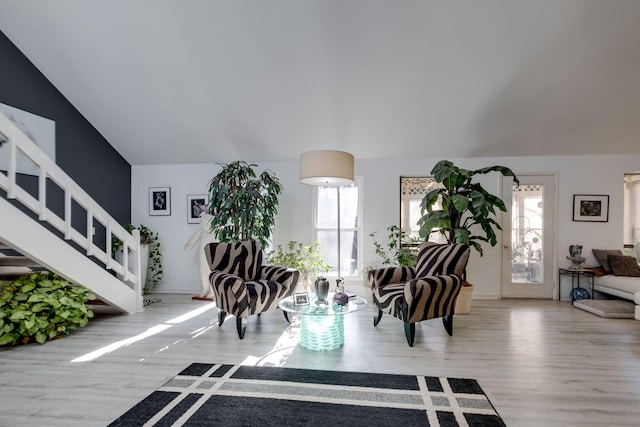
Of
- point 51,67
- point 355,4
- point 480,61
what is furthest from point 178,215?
point 480,61

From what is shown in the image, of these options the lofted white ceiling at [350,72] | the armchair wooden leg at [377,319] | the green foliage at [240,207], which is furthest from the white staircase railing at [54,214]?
the armchair wooden leg at [377,319]

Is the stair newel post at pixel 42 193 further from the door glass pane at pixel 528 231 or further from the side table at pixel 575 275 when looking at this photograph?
the side table at pixel 575 275

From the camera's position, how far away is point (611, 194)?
4613mm

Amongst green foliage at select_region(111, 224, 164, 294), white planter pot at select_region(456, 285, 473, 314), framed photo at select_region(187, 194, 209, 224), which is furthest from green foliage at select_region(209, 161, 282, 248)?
white planter pot at select_region(456, 285, 473, 314)

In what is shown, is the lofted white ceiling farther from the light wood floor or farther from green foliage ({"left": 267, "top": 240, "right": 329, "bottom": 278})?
the light wood floor

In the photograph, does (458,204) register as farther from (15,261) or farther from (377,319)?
(15,261)

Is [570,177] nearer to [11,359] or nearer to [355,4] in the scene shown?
[355,4]

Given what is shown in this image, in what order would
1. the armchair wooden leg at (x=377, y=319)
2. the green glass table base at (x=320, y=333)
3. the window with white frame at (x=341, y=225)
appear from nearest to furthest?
the green glass table base at (x=320, y=333)
the armchair wooden leg at (x=377, y=319)
the window with white frame at (x=341, y=225)

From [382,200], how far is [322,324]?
2613 millimetres

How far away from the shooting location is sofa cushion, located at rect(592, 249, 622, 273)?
14.5ft

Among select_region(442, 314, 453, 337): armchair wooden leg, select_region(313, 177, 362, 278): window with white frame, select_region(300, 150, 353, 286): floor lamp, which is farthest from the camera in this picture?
select_region(313, 177, 362, 278): window with white frame

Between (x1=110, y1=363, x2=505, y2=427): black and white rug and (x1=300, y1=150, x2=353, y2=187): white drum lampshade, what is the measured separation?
5.51 ft

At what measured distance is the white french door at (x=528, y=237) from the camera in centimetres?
471

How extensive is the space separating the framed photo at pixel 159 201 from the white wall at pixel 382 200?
7cm
